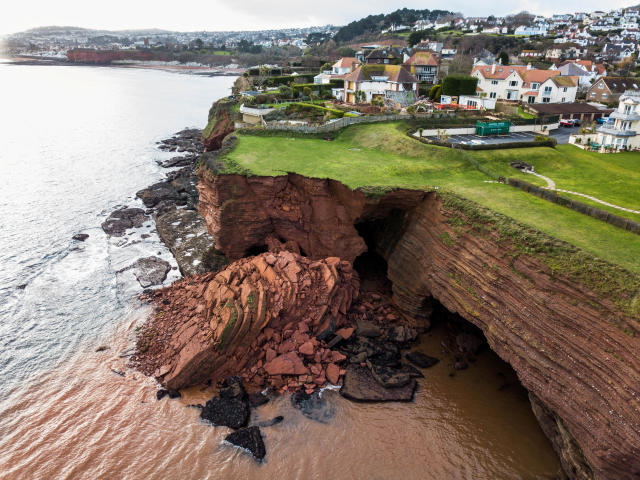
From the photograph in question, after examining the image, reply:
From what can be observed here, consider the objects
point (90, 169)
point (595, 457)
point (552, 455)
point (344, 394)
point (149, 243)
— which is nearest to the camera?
point (595, 457)

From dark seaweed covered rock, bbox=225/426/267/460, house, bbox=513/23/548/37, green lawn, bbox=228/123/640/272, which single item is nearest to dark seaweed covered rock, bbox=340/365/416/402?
dark seaweed covered rock, bbox=225/426/267/460

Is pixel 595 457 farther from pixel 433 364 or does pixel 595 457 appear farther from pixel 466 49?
pixel 466 49

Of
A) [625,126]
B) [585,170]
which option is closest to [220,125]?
[585,170]

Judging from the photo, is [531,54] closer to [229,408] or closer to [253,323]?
[253,323]

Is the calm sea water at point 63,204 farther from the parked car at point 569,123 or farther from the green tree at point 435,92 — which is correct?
the parked car at point 569,123

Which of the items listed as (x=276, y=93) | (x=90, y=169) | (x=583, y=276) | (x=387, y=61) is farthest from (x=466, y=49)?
(x=583, y=276)

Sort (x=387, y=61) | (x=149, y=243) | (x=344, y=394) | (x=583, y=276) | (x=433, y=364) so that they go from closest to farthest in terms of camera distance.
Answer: (x=583, y=276) → (x=344, y=394) → (x=433, y=364) → (x=149, y=243) → (x=387, y=61)

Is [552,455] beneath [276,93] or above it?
beneath
